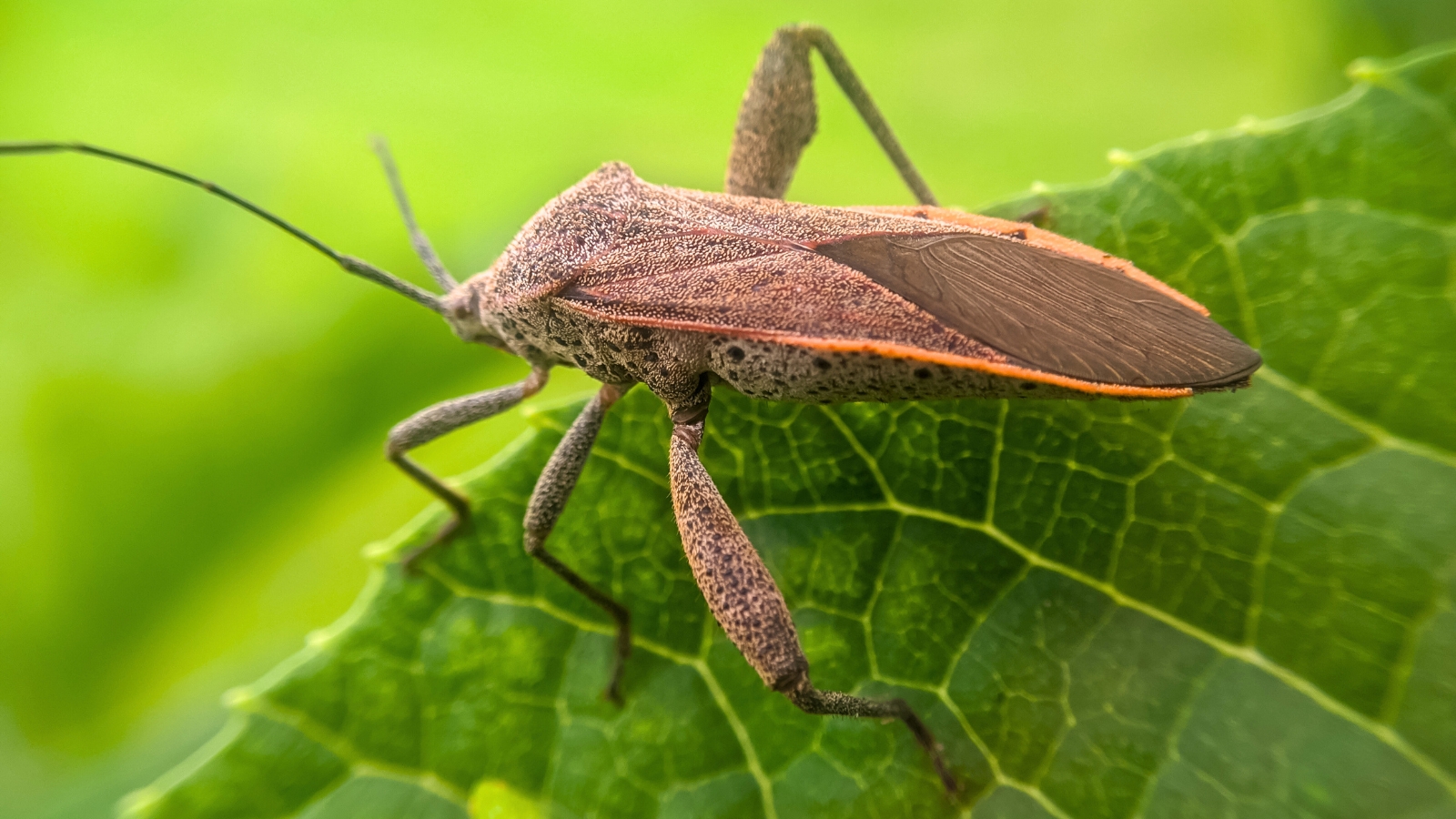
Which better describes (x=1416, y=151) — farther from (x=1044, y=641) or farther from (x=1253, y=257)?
(x=1044, y=641)

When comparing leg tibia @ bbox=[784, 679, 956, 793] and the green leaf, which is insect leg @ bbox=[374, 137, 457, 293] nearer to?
the green leaf

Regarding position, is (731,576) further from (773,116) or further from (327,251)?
(773,116)

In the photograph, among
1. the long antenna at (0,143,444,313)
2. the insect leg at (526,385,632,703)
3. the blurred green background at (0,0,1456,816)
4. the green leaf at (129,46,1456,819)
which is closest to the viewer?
the green leaf at (129,46,1456,819)

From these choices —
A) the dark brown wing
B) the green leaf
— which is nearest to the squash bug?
the dark brown wing

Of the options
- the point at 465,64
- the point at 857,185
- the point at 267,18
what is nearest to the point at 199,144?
the point at 267,18

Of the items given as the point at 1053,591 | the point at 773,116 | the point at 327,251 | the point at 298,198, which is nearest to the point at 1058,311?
the point at 1053,591

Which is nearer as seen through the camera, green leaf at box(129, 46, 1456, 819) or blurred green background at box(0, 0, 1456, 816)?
green leaf at box(129, 46, 1456, 819)
